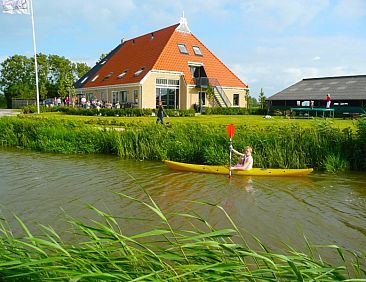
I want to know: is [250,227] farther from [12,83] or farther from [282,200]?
[12,83]

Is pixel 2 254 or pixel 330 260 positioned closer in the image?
pixel 2 254

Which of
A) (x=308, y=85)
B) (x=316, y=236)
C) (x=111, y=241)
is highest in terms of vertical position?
(x=308, y=85)

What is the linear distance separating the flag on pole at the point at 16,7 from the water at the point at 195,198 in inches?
865

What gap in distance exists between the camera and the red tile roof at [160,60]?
37.3m

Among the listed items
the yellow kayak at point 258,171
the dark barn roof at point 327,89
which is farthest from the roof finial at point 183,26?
the yellow kayak at point 258,171

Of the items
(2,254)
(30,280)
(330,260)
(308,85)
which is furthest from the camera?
(308,85)

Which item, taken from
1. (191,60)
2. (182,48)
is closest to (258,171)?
(191,60)

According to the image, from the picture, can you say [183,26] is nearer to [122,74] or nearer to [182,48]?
[182,48]

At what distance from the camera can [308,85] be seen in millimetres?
38688

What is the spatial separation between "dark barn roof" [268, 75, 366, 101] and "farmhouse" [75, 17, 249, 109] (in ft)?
17.8

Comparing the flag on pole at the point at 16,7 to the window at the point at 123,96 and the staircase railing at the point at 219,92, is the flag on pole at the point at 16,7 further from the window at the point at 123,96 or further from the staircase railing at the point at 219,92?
the staircase railing at the point at 219,92

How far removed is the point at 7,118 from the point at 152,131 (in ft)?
32.9

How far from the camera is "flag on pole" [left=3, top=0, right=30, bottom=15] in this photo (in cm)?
3133

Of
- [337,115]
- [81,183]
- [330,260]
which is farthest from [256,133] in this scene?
[337,115]
